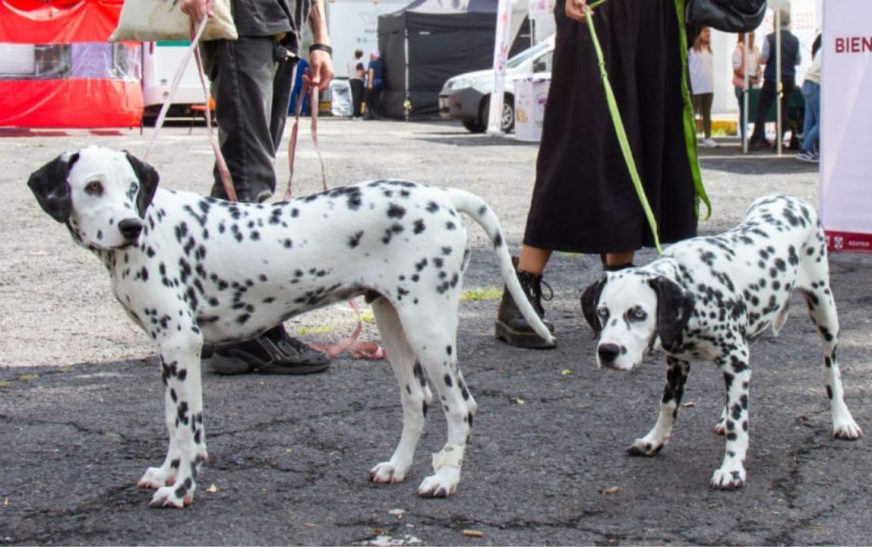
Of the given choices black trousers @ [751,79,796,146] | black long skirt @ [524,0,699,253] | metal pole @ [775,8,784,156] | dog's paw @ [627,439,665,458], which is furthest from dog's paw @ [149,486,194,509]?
black trousers @ [751,79,796,146]

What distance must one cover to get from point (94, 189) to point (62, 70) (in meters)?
21.7

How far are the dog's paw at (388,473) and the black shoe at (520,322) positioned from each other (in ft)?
6.22

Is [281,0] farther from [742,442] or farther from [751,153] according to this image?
[751,153]

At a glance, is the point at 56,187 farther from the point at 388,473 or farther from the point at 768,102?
the point at 768,102

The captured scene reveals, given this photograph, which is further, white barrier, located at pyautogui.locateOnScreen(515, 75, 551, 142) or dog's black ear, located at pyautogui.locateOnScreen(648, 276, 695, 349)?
white barrier, located at pyautogui.locateOnScreen(515, 75, 551, 142)

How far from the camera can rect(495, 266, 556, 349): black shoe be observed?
19.4 feet

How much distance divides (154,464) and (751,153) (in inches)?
601

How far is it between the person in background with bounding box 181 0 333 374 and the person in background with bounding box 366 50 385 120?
91.6ft

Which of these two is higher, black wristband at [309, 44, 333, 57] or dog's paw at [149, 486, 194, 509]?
black wristband at [309, 44, 333, 57]

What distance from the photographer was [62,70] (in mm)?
24094

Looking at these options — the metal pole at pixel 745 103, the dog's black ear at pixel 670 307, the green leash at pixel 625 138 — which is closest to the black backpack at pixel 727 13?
the green leash at pixel 625 138

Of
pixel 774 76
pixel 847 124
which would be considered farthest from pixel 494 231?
pixel 774 76

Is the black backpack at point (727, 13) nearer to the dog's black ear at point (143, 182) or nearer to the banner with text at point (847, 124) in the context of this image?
the banner with text at point (847, 124)

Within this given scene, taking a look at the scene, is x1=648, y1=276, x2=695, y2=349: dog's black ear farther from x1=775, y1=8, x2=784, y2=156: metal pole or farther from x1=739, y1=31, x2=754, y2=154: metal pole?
x1=739, y1=31, x2=754, y2=154: metal pole
